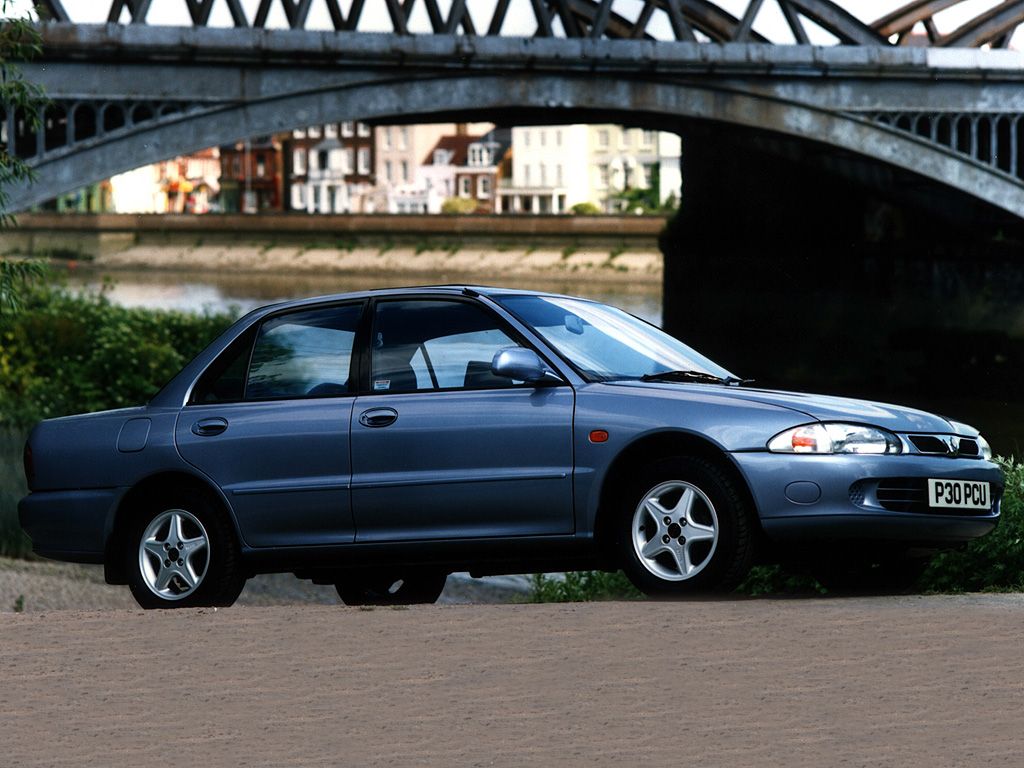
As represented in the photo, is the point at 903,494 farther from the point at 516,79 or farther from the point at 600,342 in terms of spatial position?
the point at 516,79

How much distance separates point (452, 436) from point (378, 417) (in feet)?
1.11

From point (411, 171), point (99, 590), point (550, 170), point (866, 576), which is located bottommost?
point (99, 590)

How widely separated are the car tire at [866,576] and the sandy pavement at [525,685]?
28.9 inches

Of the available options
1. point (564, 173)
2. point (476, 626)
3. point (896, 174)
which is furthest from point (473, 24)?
point (564, 173)

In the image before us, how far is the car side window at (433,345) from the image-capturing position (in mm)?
7629

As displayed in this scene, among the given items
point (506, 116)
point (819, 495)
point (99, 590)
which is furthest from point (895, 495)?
point (506, 116)

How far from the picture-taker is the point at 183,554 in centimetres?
793

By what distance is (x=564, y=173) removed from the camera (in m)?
130

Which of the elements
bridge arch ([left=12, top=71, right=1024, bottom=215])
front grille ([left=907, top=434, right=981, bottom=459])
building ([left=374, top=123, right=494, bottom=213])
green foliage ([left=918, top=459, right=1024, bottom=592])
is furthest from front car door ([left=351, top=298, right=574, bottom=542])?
building ([left=374, top=123, right=494, bottom=213])

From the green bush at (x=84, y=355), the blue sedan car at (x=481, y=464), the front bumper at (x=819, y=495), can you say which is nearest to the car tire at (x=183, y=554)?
the blue sedan car at (x=481, y=464)

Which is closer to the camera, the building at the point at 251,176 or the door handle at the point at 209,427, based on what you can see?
the door handle at the point at 209,427

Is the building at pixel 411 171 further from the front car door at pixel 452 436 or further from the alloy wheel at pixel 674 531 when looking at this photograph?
the alloy wheel at pixel 674 531

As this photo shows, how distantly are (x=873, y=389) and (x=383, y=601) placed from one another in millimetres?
26890

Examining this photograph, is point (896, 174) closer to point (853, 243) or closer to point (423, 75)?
point (853, 243)
